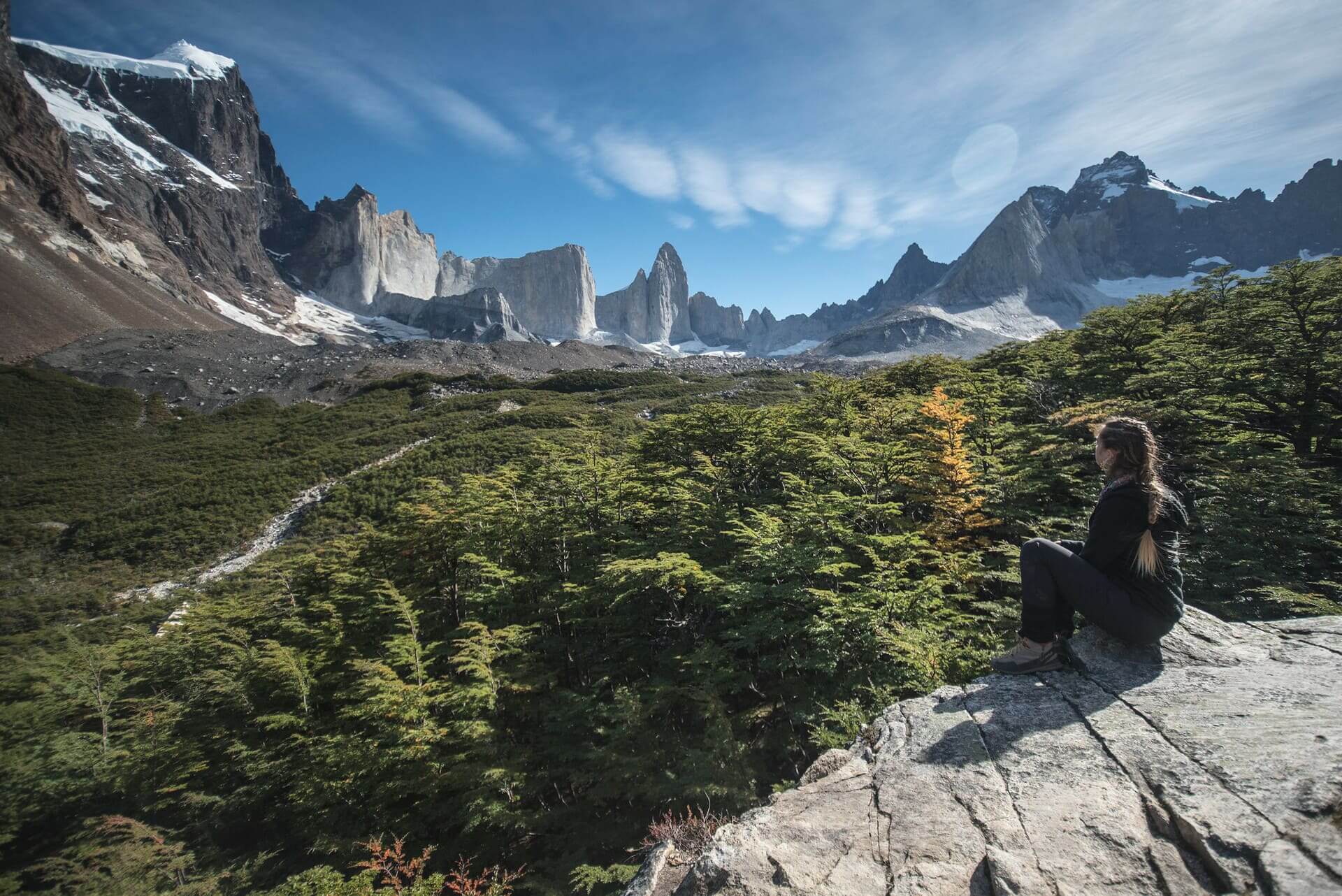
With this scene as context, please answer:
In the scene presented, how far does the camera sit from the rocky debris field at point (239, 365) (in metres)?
51.1

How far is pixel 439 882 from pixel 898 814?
4.75 meters

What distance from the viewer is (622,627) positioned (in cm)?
870

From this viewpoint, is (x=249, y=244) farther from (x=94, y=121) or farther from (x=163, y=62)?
(x=163, y=62)

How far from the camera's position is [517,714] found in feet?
24.5

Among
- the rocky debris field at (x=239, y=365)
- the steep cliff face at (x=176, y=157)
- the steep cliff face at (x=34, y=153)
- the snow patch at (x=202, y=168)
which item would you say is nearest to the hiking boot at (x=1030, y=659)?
the rocky debris field at (x=239, y=365)

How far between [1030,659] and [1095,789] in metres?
1.23

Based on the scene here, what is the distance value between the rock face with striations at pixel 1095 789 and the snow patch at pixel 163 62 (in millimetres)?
220711

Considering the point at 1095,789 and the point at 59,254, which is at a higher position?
the point at 59,254

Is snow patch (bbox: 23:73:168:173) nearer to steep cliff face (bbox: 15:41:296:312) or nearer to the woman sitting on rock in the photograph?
steep cliff face (bbox: 15:41:296:312)

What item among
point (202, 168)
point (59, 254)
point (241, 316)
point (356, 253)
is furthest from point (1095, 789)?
point (202, 168)

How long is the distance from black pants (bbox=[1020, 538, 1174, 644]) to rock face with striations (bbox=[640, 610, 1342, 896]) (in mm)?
299

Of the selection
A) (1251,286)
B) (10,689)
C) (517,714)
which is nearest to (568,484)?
(517,714)

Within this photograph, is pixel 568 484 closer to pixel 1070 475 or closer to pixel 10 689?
pixel 1070 475

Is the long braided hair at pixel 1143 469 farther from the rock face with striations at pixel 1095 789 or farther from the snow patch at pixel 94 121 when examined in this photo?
the snow patch at pixel 94 121
